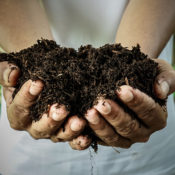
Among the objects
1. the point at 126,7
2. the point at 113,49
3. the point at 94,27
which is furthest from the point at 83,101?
the point at 126,7

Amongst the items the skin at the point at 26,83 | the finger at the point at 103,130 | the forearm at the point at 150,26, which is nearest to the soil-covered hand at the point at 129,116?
the finger at the point at 103,130

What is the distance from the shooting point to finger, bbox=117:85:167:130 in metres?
0.97

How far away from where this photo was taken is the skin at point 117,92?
3.27 ft

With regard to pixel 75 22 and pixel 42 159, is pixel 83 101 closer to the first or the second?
pixel 42 159

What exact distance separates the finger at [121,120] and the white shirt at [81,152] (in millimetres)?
516

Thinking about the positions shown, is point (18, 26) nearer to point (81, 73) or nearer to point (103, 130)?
point (81, 73)

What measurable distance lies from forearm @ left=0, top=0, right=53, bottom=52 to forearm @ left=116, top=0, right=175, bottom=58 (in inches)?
24.6

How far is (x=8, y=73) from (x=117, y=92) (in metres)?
0.61

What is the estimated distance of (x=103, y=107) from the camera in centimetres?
94

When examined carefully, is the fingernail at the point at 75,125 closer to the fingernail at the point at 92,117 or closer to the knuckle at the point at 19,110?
the fingernail at the point at 92,117

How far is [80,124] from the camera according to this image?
100 centimetres

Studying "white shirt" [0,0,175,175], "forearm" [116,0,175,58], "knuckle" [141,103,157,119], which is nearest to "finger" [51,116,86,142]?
"knuckle" [141,103,157,119]

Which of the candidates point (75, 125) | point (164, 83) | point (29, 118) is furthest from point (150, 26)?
point (29, 118)

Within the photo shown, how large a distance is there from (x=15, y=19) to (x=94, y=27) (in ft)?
2.26
